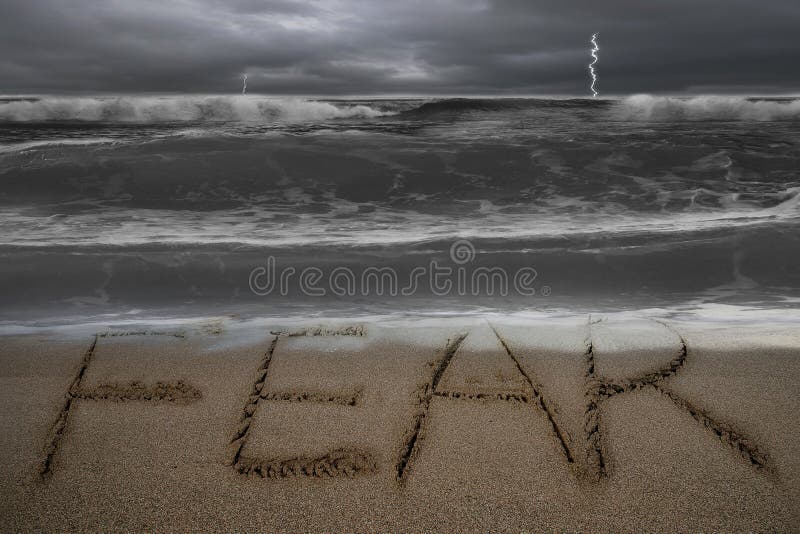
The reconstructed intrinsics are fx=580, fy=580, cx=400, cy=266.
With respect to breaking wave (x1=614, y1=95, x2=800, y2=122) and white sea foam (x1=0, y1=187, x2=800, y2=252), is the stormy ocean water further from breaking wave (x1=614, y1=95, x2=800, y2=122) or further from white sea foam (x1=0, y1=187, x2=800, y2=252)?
breaking wave (x1=614, y1=95, x2=800, y2=122)

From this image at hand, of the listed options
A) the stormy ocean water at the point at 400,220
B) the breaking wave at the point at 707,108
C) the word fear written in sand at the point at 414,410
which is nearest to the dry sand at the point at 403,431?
the word fear written in sand at the point at 414,410

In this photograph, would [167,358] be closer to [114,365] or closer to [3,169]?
[114,365]

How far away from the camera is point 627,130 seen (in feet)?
44.6

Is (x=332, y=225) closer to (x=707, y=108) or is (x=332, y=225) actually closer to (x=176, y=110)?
(x=176, y=110)

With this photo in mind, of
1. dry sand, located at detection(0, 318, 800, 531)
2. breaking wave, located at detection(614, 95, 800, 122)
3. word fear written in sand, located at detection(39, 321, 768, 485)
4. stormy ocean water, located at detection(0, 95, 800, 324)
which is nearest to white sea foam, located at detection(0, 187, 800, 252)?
stormy ocean water, located at detection(0, 95, 800, 324)

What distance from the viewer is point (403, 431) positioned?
2.26 metres

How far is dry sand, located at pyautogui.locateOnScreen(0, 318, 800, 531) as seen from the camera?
183cm

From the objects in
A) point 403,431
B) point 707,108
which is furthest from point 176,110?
point 403,431

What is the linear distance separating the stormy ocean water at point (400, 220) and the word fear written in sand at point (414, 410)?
1072 mm

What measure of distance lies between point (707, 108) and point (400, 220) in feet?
51.2

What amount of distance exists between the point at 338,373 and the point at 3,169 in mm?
9311

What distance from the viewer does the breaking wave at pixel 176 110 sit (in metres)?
18.2

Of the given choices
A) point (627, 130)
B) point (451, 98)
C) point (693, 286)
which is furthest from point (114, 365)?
point (451, 98)

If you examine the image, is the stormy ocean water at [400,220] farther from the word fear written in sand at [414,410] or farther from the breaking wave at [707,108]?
the breaking wave at [707,108]
